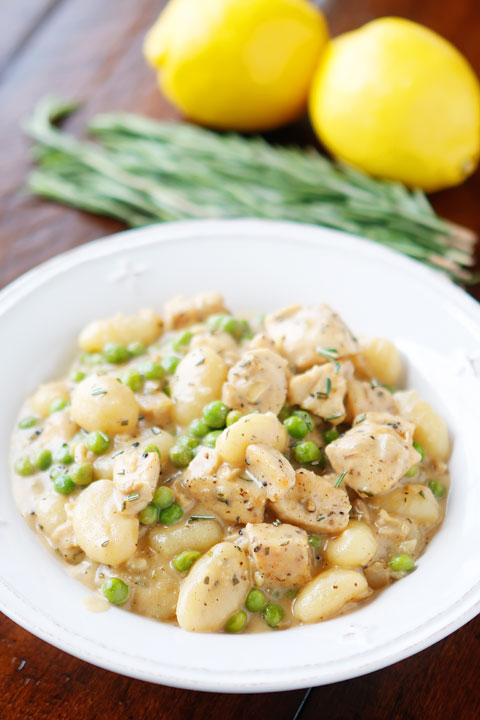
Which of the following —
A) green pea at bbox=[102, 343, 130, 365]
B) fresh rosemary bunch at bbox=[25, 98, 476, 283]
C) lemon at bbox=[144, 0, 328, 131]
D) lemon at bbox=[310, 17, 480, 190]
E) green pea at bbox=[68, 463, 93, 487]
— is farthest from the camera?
lemon at bbox=[144, 0, 328, 131]

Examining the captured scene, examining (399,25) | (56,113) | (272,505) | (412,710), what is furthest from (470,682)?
(56,113)

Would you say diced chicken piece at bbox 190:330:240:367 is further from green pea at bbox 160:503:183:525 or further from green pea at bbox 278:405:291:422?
green pea at bbox 160:503:183:525

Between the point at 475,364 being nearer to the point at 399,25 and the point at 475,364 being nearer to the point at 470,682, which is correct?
the point at 470,682

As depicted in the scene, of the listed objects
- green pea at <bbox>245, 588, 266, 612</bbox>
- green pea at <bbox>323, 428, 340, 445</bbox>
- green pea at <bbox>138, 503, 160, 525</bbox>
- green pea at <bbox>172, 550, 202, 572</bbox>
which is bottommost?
green pea at <bbox>245, 588, 266, 612</bbox>

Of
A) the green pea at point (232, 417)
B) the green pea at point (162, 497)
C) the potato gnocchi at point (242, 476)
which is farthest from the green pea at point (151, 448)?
the green pea at point (232, 417)

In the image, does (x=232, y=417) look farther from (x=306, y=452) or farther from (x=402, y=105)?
(x=402, y=105)

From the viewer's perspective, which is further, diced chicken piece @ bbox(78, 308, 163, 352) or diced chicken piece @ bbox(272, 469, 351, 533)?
diced chicken piece @ bbox(78, 308, 163, 352)

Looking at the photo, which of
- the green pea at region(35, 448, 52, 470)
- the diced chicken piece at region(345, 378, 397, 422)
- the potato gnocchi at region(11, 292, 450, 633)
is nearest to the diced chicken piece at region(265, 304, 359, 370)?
the potato gnocchi at region(11, 292, 450, 633)
